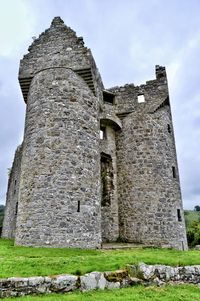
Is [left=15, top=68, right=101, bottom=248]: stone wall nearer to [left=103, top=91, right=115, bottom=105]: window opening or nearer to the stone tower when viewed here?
the stone tower

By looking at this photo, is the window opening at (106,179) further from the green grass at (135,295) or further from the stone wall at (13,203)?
the green grass at (135,295)

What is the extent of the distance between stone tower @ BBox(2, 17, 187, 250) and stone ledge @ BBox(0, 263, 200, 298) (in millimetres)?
5401

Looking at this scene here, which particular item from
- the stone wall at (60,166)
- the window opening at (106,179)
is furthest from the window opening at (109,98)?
the stone wall at (60,166)

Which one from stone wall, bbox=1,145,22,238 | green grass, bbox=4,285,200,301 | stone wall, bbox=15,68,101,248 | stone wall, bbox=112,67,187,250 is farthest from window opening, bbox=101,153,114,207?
green grass, bbox=4,285,200,301

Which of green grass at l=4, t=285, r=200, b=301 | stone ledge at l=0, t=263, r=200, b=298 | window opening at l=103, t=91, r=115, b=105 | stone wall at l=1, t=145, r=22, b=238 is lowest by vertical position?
green grass at l=4, t=285, r=200, b=301

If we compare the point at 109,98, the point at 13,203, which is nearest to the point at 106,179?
the point at 109,98

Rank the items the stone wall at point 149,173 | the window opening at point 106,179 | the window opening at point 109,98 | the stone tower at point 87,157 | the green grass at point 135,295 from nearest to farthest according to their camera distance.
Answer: the green grass at point 135,295 → the stone tower at point 87,157 → the stone wall at point 149,173 → the window opening at point 106,179 → the window opening at point 109,98

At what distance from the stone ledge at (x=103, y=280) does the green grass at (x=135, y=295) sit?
0.23 metres

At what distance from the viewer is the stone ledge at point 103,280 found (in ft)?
23.3

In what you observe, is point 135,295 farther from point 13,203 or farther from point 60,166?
point 13,203

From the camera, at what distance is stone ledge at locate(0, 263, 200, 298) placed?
23.3 feet

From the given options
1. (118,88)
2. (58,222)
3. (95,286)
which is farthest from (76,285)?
(118,88)

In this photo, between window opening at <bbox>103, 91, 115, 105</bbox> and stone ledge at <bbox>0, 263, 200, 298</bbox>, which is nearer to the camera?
stone ledge at <bbox>0, 263, 200, 298</bbox>

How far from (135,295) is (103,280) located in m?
0.99
